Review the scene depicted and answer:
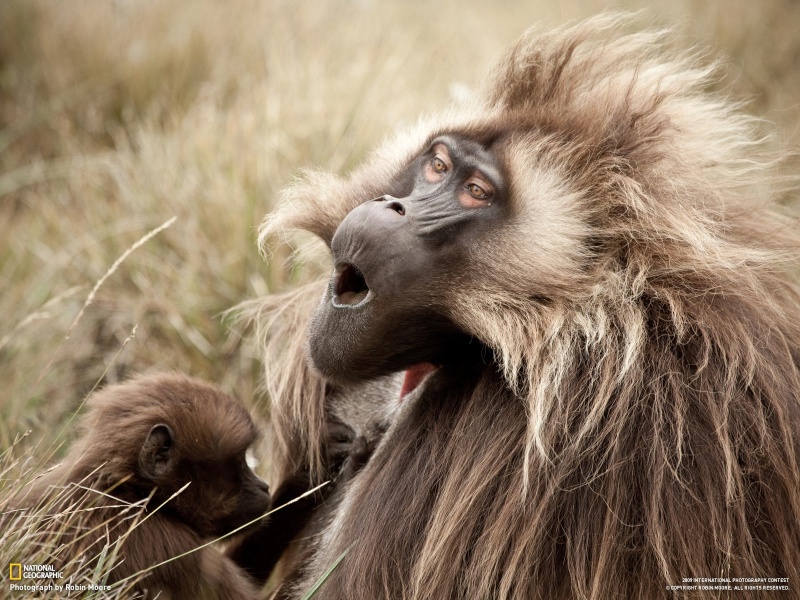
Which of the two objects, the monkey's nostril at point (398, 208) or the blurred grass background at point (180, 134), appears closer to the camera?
the monkey's nostril at point (398, 208)

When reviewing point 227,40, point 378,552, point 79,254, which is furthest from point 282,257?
point 227,40

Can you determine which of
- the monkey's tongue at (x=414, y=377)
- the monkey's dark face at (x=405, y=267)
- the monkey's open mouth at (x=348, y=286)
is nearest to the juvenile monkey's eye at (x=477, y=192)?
the monkey's dark face at (x=405, y=267)

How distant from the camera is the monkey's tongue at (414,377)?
8.43 feet

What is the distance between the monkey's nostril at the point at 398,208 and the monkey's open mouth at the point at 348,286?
0.61 feet

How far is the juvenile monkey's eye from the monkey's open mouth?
36 cm

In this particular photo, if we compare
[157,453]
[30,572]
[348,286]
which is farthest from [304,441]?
[30,572]

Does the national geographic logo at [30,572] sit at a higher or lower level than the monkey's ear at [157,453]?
lower

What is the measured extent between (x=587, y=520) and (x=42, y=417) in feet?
9.26

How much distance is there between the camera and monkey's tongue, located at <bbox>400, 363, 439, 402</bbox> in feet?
8.43

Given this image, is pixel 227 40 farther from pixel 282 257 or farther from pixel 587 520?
pixel 587 520

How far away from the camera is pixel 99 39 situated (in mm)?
6566

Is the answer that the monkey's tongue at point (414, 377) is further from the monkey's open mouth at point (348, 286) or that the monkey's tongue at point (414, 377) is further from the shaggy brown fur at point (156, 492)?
the shaggy brown fur at point (156, 492)

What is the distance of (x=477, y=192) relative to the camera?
2342 mm

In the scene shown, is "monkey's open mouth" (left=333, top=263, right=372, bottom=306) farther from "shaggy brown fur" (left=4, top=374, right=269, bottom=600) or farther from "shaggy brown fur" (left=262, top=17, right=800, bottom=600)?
"shaggy brown fur" (left=4, top=374, right=269, bottom=600)
